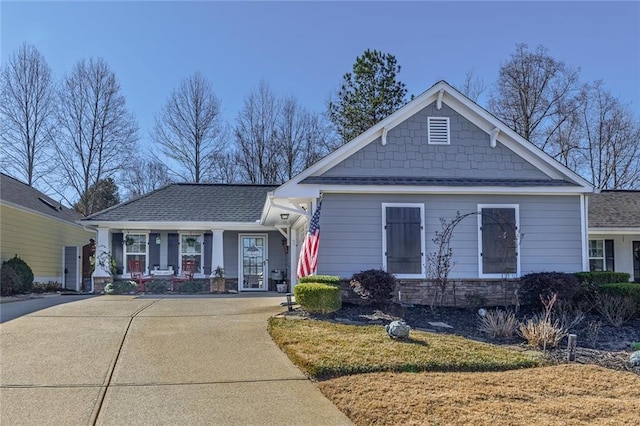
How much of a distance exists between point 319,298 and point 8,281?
11074mm

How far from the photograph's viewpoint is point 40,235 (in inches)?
803

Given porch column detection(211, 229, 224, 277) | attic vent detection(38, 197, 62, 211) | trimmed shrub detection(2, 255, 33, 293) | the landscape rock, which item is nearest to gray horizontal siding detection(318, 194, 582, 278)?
the landscape rock

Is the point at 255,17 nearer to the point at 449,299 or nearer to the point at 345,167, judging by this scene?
the point at 345,167

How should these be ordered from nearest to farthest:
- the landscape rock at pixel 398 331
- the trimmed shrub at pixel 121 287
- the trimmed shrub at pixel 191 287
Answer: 1. the landscape rock at pixel 398 331
2. the trimmed shrub at pixel 121 287
3. the trimmed shrub at pixel 191 287

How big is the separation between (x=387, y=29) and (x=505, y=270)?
24.2 feet

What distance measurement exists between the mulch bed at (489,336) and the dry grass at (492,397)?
28.6 inches

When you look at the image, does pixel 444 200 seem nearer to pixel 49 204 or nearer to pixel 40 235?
pixel 40 235

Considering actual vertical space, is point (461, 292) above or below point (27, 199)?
below

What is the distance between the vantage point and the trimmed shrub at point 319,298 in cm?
994

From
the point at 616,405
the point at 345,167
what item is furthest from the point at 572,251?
the point at 616,405

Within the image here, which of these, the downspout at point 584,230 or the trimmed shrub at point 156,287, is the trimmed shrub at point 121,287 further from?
the downspout at point 584,230

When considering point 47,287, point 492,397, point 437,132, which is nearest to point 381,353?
point 492,397

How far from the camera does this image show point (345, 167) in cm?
1273

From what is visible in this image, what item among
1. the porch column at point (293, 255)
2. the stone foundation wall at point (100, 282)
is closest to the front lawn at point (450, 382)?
the porch column at point (293, 255)
